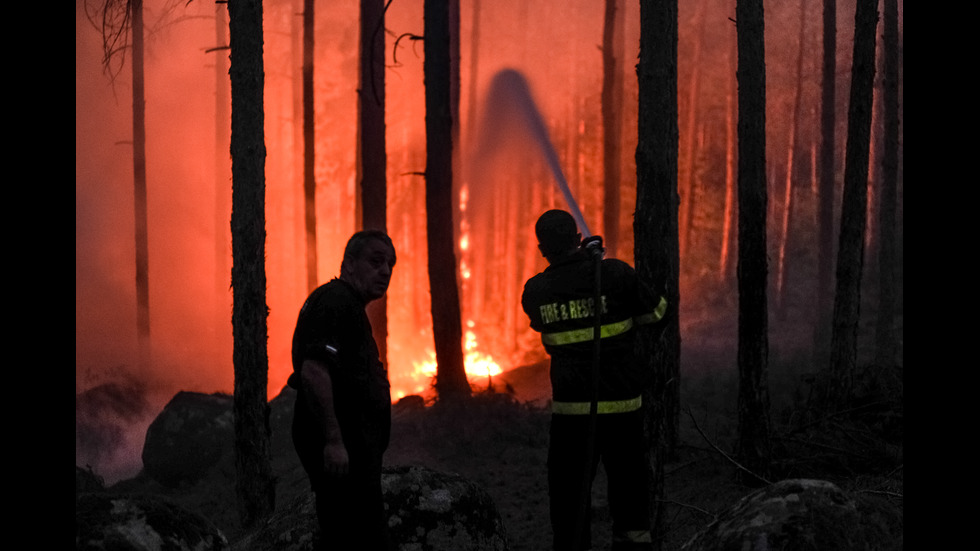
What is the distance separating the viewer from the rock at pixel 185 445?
13945mm

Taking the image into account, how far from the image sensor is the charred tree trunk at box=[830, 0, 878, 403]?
10.5 m

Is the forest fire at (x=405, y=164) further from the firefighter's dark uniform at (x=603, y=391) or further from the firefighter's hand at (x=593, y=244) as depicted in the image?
the firefighter's hand at (x=593, y=244)

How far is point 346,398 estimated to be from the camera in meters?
4.18

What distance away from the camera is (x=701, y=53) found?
3375cm

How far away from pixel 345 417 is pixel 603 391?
6.19 feet

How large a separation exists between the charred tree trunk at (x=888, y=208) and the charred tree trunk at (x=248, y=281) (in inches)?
510

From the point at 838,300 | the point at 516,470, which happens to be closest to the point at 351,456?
the point at 516,470

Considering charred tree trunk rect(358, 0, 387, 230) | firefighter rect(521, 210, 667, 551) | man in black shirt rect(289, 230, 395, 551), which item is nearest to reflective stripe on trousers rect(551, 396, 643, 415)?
firefighter rect(521, 210, 667, 551)

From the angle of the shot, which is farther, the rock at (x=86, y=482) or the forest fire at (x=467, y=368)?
the forest fire at (x=467, y=368)

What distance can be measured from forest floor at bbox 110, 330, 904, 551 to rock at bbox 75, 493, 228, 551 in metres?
1.15

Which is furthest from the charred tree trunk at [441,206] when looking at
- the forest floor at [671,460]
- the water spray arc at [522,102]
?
the water spray arc at [522,102]

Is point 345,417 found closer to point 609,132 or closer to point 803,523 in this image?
point 803,523
